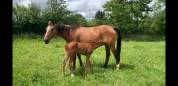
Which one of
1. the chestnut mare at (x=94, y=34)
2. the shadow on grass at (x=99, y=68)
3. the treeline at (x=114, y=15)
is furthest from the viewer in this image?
the chestnut mare at (x=94, y=34)

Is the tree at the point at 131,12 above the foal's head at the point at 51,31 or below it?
above

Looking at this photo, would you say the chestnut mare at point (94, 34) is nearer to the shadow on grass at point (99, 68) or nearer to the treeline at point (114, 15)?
the shadow on grass at point (99, 68)

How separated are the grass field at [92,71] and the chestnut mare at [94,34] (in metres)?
0.12

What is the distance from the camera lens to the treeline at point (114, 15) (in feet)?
9.67

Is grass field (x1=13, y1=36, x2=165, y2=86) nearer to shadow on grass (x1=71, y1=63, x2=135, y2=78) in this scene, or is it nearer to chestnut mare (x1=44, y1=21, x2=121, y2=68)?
shadow on grass (x1=71, y1=63, x2=135, y2=78)

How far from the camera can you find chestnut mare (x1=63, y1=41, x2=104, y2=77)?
4336mm

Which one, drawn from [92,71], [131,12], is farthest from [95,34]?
[131,12]

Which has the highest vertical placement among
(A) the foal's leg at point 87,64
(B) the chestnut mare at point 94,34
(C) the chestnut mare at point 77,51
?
(B) the chestnut mare at point 94,34

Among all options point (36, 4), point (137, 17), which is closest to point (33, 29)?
point (36, 4)

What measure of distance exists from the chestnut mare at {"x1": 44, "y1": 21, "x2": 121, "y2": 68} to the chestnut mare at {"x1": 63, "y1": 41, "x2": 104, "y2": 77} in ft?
0.35

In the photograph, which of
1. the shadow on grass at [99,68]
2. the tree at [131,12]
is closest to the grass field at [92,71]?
the shadow on grass at [99,68]

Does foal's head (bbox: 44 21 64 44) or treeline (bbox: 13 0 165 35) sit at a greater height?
treeline (bbox: 13 0 165 35)

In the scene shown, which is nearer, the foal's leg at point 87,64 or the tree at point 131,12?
the tree at point 131,12

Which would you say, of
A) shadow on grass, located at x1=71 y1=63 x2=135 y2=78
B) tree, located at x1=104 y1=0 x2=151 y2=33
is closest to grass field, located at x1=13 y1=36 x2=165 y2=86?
shadow on grass, located at x1=71 y1=63 x2=135 y2=78
